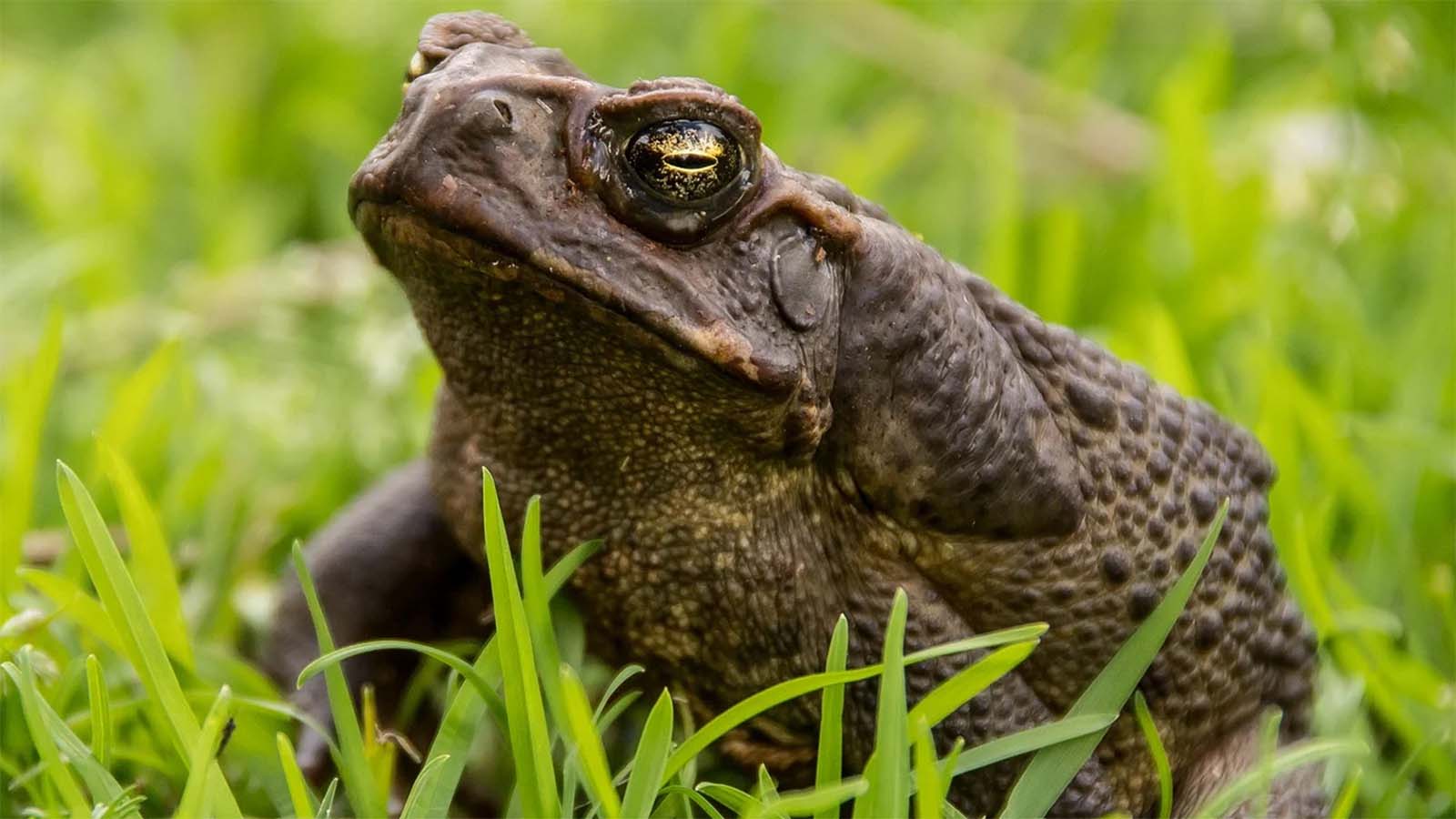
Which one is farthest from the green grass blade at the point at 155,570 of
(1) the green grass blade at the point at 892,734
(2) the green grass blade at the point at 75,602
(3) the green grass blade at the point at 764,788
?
(1) the green grass blade at the point at 892,734

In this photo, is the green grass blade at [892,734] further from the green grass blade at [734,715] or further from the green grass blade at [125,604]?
the green grass blade at [125,604]

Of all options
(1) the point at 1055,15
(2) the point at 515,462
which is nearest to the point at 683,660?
(2) the point at 515,462

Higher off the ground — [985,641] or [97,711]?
[985,641]

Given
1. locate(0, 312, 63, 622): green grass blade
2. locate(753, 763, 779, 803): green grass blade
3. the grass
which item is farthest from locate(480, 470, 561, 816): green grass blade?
locate(0, 312, 63, 622): green grass blade

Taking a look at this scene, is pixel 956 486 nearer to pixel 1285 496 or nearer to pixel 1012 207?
pixel 1285 496

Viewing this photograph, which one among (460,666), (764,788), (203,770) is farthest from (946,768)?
(203,770)

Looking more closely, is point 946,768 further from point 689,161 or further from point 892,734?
point 689,161
